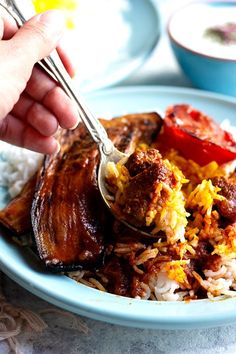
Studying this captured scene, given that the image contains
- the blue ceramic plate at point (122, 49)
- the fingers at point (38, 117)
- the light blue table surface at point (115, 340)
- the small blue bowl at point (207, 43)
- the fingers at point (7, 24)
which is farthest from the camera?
the blue ceramic plate at point (122, 49)

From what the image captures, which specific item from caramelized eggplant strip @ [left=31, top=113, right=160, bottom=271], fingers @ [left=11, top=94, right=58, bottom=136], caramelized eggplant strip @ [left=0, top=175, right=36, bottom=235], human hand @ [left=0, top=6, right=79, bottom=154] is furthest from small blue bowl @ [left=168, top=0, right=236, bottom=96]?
caramelized eggplant strip @ [left=0, top=175, right=36, bottom=235]

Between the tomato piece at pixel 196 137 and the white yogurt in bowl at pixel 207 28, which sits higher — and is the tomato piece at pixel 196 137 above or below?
above

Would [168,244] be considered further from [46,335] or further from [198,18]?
[198,18]

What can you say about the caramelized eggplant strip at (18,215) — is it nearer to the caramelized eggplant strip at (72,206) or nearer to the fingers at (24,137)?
the caramelized eggplant strip at (72,206)

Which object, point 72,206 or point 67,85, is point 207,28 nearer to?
point 67,85

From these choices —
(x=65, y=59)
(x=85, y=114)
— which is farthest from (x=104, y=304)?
(x=65, y=59)

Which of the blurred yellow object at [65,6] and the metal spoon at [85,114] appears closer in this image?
the metal spoon at [85,114]

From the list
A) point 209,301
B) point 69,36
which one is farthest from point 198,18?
point 209,301

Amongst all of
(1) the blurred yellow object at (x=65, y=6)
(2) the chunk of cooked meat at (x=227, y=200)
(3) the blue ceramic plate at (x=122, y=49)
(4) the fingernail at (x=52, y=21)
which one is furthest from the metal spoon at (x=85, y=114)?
(1) the blurred yellow object at (x=65, y=6)

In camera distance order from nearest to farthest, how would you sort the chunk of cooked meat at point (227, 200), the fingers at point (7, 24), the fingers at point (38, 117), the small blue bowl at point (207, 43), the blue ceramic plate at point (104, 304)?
the blue ceramic plate at point (104, 304) < the chunk of cooked meat at point (227, 200) < the fingers at point (7, 24) < the fingers at point (38, 117) < the small blue bowl at point (207, 43)
